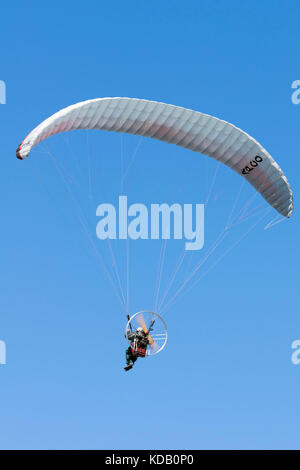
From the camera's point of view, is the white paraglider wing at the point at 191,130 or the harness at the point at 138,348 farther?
the harness at the point at 138,348

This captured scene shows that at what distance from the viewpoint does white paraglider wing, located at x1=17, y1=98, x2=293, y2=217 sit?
164 feet

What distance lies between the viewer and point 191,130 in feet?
171

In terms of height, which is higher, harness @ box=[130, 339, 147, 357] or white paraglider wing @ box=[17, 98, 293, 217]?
white paraglider wing @ box=[17, 98, 293, 217]

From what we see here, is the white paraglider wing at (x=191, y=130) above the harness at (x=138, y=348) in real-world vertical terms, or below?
above

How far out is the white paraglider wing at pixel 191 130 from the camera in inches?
1971

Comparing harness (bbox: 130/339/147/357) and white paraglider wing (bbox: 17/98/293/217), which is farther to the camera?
harness (bbox: 130/339/147/357)

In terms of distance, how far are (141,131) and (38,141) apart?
5540 mm

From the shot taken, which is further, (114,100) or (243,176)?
(243,176)

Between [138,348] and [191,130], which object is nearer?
[138,348]

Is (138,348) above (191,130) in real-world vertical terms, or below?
below

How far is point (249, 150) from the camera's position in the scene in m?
52.5

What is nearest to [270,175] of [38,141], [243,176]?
[243,176]
